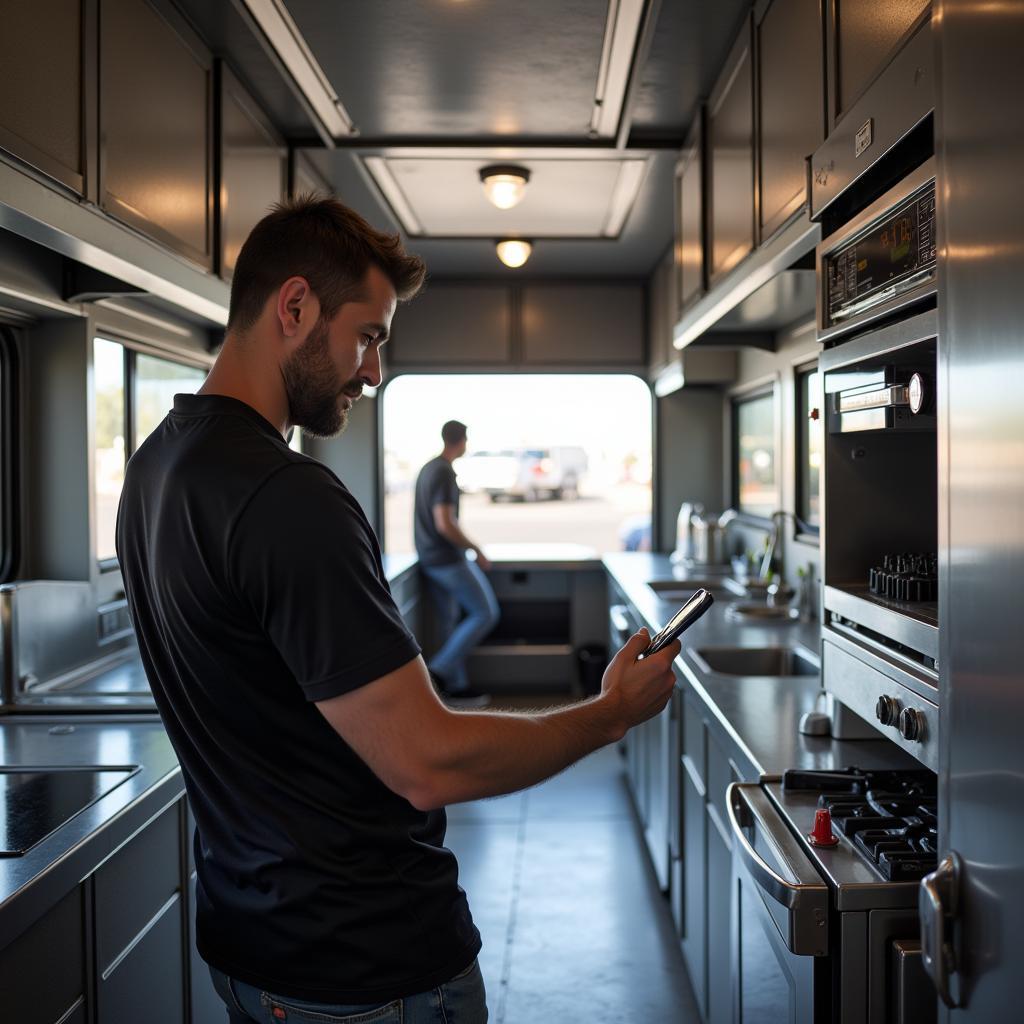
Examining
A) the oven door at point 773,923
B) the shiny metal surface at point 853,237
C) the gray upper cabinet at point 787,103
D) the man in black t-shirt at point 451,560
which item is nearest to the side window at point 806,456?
the gray upper cabinet at point 787,103

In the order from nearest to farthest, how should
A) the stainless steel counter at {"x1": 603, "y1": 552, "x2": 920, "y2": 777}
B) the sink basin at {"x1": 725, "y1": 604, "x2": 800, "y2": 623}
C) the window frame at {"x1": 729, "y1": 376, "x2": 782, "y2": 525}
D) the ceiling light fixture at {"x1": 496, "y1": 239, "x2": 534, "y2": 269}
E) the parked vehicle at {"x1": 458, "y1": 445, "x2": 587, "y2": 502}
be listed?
the stainless steel counter at {"x1": 603, "y1": 552, "x2": 920, "y2": 777} → the sink basin at {"x1": 725, "y1": 604, "x2": 800, "y2": 623} → the window frame at {"x1": 729, "y1": 376, "x2": 782, "y2": 525} → the ceiling light fixture at {"x1": 496, "y1": 239, "x2": 534, "y2": 269} → the parked vehicle at {"x1": 458, "y1": 445, "x2": 587, "y2": 502}

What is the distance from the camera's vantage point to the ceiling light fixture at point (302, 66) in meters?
2.25

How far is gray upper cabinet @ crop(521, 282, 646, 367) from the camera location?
5.79 meters

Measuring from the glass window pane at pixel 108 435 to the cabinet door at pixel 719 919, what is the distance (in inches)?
68.7

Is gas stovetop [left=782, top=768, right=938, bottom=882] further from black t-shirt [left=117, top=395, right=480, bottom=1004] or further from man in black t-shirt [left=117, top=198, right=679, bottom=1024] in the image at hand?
black t-shirt [left=117, top=395, right=480, bottom=1004]

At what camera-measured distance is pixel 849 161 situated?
4.83ft

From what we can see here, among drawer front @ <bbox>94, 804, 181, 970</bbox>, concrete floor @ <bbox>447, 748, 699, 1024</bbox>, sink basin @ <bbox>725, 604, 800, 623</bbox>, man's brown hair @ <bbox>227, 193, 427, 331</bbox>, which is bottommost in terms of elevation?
concrete floor @ <bbox>447, 748, 699, 1024</bbox>

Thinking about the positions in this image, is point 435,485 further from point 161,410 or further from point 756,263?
point 756,263

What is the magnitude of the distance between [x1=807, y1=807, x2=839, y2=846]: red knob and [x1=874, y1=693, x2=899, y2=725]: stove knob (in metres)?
0.15

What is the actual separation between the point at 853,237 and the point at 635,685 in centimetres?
76

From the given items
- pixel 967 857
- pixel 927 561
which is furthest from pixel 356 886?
pixel 927 561

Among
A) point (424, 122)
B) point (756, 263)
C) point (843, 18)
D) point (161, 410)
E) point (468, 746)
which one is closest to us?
point (468, 746)

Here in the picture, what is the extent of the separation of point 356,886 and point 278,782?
148 millimetres

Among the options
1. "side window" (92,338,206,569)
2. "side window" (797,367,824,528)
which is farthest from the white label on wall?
"side window" (797,367,824,528)
